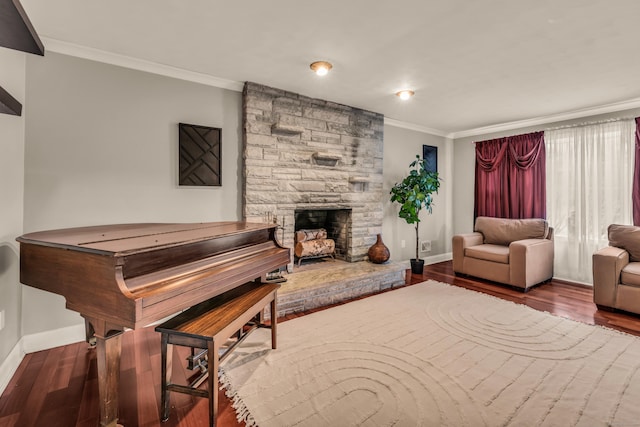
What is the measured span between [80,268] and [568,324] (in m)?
3.76

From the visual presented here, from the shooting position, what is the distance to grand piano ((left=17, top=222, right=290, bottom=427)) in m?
1.26

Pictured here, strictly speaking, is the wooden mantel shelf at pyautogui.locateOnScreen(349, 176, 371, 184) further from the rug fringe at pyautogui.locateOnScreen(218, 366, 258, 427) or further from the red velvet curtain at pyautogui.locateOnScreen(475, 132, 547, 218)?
the rug fringe at pyautogui.locateOnScreen(218, 366, 258, 427)

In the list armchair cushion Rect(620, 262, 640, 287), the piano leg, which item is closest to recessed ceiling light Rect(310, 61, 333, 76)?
the piano leg

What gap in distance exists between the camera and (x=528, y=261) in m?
3.68

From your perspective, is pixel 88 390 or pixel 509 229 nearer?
pixel 88 390

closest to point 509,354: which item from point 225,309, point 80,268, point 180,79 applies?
point 225,309

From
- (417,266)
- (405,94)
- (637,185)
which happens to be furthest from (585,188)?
(405,94)

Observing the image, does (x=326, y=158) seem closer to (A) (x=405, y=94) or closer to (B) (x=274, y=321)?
(A) (x=405, y=94)

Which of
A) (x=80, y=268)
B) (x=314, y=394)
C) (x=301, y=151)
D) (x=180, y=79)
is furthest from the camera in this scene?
(x=301, y=151)

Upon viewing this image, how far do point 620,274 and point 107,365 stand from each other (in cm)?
439

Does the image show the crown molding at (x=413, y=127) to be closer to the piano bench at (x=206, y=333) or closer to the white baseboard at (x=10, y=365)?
the piano bench at (x=206, y=333)

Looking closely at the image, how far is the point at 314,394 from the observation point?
178cm

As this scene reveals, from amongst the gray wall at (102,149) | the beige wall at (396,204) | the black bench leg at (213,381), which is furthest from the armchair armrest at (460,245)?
the black bench leg at (213,381)

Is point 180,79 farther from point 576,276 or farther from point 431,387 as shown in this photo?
point 576,276
